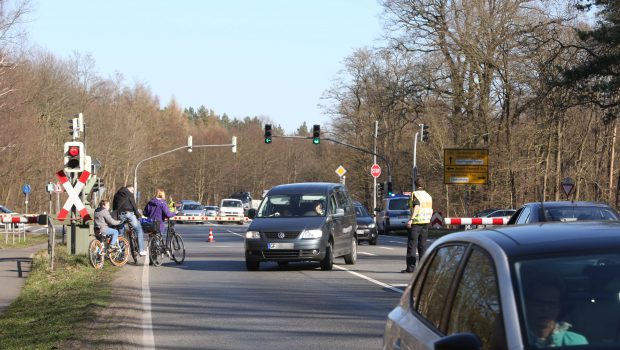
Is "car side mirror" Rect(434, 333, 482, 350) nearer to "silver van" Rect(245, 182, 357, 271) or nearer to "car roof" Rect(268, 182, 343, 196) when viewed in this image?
"silver van" Rect(245, 182, 357, 271)

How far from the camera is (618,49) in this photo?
1368 inches

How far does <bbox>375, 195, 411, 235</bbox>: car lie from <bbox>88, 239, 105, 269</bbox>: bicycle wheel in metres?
26.3

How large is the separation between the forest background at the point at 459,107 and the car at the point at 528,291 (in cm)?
3063

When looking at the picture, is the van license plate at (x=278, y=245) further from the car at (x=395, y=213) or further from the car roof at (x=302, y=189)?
the car at (x=395, y=213)

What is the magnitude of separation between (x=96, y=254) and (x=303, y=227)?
14.6ft

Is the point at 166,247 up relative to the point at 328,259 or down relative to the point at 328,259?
up

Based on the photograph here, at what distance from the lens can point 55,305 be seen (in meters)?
14.8

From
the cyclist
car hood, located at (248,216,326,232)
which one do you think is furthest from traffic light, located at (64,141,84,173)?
car hood, located at (248,216,326,232)

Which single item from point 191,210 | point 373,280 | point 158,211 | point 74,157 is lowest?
point 373,280

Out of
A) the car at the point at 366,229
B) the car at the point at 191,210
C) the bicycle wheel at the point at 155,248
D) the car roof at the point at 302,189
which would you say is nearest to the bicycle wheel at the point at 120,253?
the bicycle wheel at the point at 155,248

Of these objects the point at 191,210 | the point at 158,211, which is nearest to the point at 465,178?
the point at 158,211

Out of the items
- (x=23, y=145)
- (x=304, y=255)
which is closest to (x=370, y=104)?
(x=23, y=145)

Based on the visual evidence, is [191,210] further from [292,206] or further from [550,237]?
[550,237]

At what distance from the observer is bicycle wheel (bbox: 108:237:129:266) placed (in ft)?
75.5
